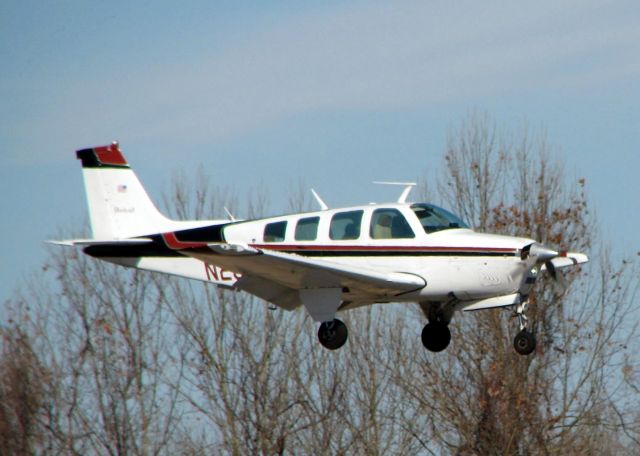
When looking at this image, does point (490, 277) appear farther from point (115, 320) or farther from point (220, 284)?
point (115, 320)

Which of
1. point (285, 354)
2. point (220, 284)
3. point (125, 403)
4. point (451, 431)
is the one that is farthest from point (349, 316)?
point (220, 284)

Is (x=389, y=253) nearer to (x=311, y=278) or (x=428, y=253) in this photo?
(x=428, y=253)

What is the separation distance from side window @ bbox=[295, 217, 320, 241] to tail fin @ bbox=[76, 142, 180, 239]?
325cm

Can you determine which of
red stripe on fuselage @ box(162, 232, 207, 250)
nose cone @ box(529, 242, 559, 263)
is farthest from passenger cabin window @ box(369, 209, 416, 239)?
red stripe on fuselage @ box(162, 232, 207, 250)

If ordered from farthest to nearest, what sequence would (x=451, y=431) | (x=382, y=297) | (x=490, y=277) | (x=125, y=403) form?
1. (x=125, y=403)
2. (x=451, y=431)
3. (x=382, y=297)
4. (x=490, y=277)

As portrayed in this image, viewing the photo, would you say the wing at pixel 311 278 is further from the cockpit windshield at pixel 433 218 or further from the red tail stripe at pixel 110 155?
the red tail stripe at pixel 110 155

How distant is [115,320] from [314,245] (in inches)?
636

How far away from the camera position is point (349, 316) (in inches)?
1286

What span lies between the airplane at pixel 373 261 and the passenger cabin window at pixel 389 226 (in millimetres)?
14

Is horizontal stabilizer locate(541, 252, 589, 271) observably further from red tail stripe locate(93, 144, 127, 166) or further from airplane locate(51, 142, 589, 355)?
red tail stripe locate(93, 144, 127, 166)

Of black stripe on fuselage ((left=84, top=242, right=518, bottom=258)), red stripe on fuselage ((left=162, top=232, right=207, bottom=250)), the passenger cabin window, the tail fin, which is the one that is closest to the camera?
black stripe on fuselage ((left=84, top=242, right=518, bottom=258))

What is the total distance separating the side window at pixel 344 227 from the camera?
19.2 metres

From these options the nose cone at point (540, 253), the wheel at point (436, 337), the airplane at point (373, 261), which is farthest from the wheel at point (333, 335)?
the nose cone at point (540, 253)

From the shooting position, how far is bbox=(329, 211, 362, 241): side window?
1919cm
